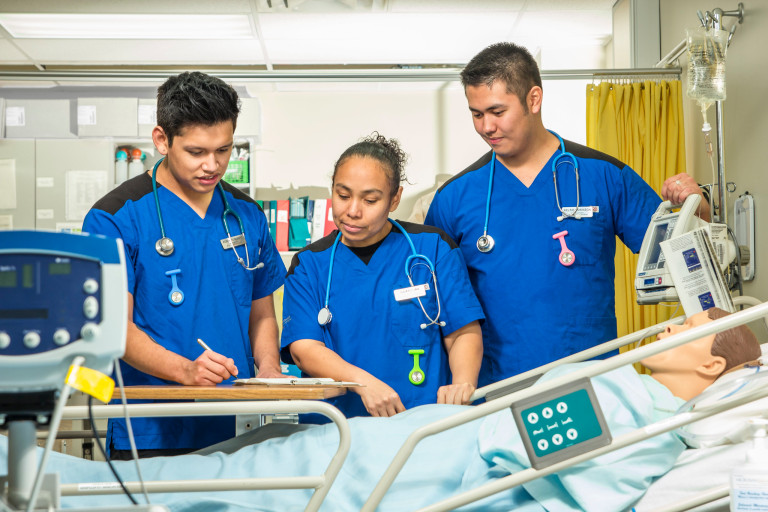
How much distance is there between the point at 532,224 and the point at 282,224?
3175mm

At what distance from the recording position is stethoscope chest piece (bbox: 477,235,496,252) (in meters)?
2.22

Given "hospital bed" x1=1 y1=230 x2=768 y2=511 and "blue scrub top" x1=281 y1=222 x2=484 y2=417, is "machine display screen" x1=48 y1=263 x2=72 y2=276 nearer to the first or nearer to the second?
"hospital bed" x1=1 y1=230 x2=768 y2=511

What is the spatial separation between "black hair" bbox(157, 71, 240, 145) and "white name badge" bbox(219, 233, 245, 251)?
0.99 ft

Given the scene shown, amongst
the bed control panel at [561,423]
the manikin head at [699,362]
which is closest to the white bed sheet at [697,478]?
the bed control panel at [561,423]

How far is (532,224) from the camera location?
2221 mm

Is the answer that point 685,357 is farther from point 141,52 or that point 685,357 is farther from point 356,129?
point 141,52

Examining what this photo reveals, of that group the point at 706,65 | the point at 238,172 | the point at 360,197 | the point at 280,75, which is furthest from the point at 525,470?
the point at 238,172

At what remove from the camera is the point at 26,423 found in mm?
862

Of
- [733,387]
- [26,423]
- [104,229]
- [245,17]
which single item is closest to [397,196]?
[104,229]

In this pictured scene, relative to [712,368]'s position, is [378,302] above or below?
above

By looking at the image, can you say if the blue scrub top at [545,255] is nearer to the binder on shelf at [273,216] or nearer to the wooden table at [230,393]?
the wooden table at [230,393]

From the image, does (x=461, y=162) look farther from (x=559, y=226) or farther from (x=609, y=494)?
(x=609, y=494)

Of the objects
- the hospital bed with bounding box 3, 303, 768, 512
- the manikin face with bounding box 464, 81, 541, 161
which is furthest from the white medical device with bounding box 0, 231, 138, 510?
the manikin face with bounding box 464, 81, 541, 161

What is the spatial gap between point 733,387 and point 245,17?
3853 mm
